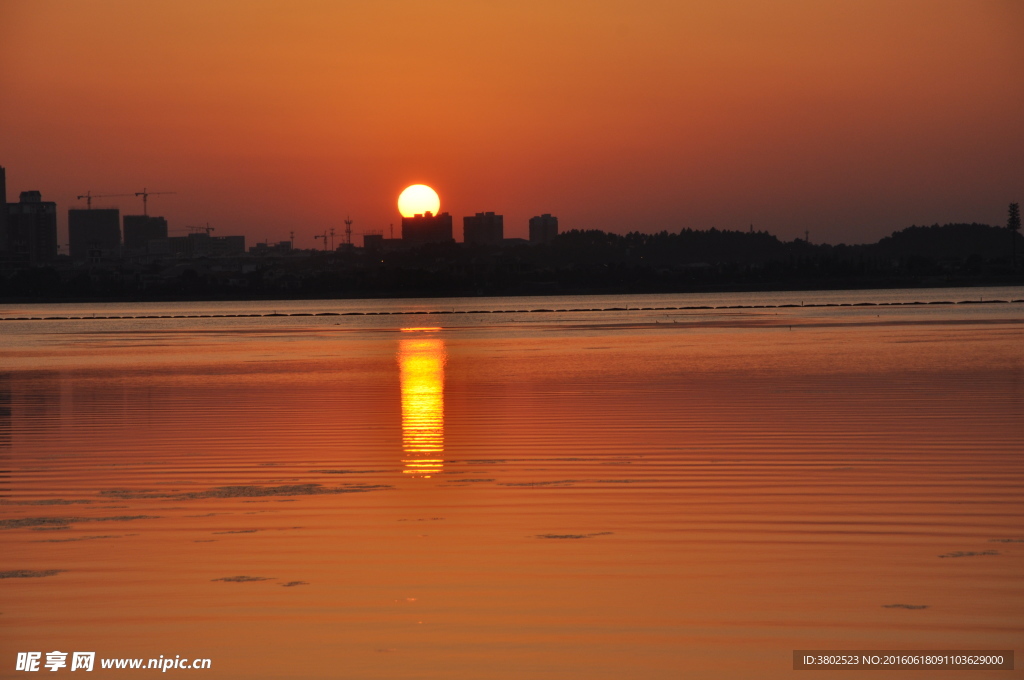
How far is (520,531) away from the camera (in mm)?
10508

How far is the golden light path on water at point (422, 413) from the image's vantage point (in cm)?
1496

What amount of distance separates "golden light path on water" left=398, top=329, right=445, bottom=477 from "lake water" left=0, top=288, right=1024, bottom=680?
125 millimetres

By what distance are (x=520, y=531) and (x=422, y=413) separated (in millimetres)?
10848

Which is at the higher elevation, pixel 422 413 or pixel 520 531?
pixel 520 531

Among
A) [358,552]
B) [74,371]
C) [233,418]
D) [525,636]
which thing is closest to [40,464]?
[233,418]

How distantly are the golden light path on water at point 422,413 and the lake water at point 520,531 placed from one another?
0.12 metres

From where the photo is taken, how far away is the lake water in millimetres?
7500

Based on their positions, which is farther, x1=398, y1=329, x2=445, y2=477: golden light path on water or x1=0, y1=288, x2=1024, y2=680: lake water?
x1=398, y1=329, x2=445, y2=477: golden light path on water

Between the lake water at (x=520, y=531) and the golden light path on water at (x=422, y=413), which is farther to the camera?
the golden light path on water at (x=422, y=413)

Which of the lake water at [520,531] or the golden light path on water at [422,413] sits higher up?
the lake water at [520,531]

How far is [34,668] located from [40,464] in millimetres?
8594

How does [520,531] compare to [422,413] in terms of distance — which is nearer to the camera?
[520,531]

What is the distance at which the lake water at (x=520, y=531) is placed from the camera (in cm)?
750

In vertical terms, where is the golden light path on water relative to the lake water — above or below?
below
